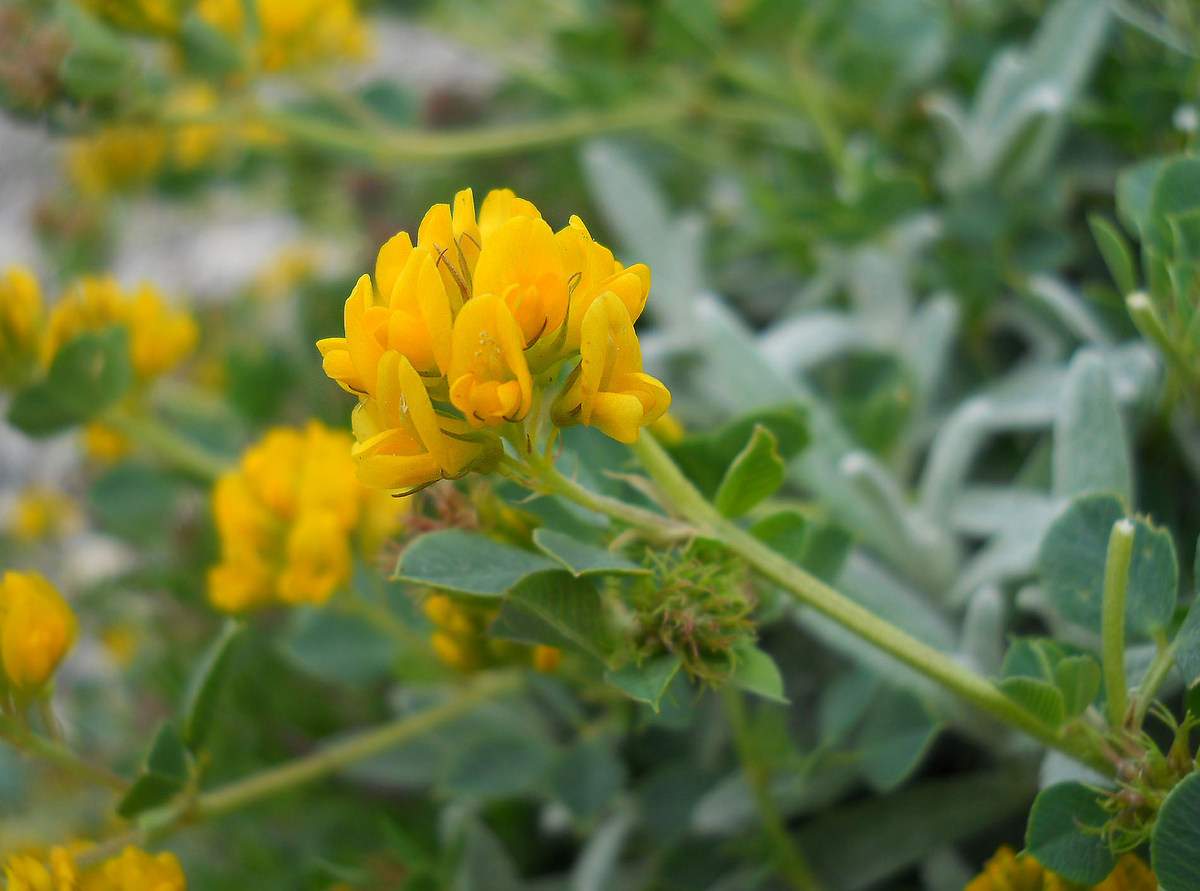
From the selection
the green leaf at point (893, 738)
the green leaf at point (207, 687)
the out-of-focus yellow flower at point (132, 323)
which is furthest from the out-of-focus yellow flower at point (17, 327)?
the green leaf at point (893, 738)

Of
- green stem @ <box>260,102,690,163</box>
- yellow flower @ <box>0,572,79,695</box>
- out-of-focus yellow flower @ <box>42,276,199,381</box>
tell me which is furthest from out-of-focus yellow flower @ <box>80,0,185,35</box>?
yellow flower @ <box>0,572,79,695</box>

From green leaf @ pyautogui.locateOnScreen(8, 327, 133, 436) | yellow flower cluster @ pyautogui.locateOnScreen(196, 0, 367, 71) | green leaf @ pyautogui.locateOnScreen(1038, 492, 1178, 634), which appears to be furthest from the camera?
yellow flower cluster @ pyautogui.locateOnScreen(196, 0, 367, 71)

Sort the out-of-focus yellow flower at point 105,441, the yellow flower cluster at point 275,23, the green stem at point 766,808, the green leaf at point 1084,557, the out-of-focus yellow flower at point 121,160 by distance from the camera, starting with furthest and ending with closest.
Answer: the out-of-focus yellow flower at point 121,160, the yellow flower cluster at point 275,23, the out-of-focus yellow flower at point 105,441, the green stem at point 766,808, the green leaf at point 1084,557

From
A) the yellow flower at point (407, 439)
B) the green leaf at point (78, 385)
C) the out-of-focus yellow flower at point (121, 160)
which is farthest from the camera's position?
the out-of-focus yellow flower at point (121, 160)

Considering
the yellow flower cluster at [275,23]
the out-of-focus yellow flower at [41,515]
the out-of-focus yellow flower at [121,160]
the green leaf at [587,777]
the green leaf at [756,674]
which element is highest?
the yellow flower cluster at [275,23]

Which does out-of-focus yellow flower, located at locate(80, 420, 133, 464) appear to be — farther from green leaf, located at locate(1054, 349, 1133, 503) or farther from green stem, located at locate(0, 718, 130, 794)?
green leaf, located at locate(1054, 349, 1133, 503)

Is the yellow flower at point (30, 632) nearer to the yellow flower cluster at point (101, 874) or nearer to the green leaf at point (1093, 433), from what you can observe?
the yellow flower cluster at point (101, 874)

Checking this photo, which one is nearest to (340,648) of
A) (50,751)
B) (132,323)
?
(50,751)
